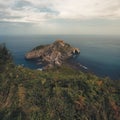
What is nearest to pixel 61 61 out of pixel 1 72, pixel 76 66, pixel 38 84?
pixel 76 66

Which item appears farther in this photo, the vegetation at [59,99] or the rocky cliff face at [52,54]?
the rocky cliff face at [52,54]

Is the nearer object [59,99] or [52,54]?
[59,99]

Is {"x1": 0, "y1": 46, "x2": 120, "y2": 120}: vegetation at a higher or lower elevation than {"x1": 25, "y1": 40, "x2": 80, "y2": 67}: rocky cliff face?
higher

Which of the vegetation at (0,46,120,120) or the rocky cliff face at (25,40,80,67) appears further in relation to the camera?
the rocky cliff face at (25,40,80,67)

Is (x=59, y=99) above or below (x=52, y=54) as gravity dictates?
above
